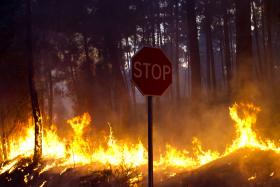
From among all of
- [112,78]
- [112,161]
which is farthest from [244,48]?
[112,78]

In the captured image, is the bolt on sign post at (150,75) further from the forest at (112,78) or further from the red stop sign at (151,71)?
the forest at (112,78)

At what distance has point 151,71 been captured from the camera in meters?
5.63

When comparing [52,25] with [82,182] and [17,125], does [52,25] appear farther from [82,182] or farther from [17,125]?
[82,182]

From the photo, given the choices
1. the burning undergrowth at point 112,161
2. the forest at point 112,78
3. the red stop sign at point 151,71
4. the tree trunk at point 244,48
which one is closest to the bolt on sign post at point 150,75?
the red stop sign at point 151,71

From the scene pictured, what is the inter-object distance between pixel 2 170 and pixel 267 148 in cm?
1352

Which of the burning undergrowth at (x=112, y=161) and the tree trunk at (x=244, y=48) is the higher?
the tree trunk at (x=244, y=48)

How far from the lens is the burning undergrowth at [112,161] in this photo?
1110cm

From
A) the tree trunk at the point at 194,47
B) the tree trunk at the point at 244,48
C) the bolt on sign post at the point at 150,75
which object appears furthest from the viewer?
the tree trunk at the point at 194,47

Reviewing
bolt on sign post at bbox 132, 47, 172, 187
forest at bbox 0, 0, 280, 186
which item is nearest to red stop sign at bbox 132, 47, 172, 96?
bolt on sign post at bbox 132, 47, 172, 187

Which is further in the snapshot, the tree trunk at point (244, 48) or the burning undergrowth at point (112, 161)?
the tree trunk at point (244, 48)

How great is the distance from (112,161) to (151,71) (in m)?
8.96

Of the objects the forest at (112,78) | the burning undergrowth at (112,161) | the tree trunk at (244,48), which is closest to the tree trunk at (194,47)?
the forest at (112,78)

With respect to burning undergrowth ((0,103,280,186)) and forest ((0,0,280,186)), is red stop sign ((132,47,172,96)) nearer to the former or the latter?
forest ((0,0,280,186))

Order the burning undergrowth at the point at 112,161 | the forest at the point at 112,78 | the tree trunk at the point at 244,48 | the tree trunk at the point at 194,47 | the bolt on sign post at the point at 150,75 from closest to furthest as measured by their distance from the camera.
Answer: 1. the bolt on sign post at the point at 150,75
2. the burning undergrowth at the point at 112,161
3. the tree trunk at the point at 244,48
4. the forest at the point at 112,78
5. the tree trunk at the point at 194,47
